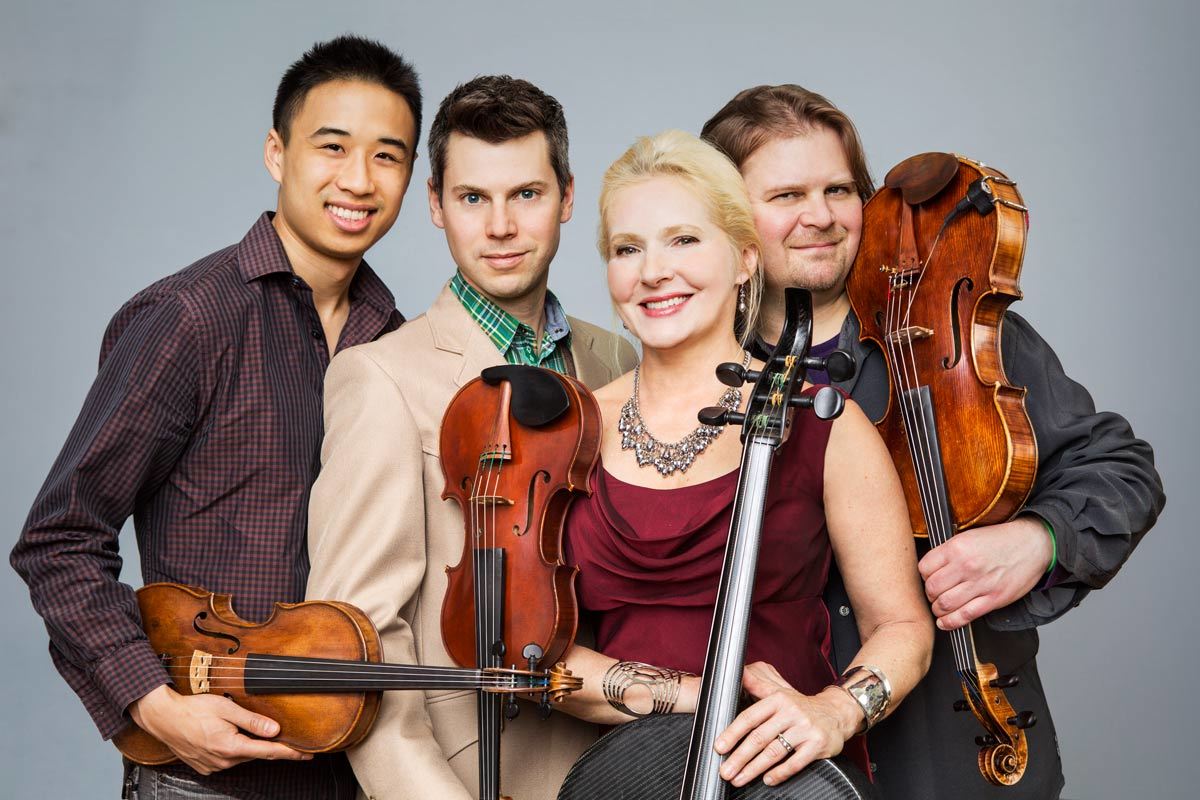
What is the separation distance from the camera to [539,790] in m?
2.58

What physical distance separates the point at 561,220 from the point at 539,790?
124cm

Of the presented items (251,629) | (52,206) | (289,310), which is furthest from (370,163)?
(52,206)

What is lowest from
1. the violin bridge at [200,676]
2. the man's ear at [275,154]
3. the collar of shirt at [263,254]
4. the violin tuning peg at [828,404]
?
the violin bridge at [200,676]

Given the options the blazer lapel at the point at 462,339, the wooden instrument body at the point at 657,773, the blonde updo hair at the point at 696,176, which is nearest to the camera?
the wooden instrument body at the point at 657,773

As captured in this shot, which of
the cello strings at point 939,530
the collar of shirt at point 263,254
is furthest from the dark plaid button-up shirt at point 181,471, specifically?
the cello strings at point 939,530

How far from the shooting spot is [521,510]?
94.0 inches

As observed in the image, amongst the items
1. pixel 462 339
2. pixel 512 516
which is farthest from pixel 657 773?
pixel 462 339

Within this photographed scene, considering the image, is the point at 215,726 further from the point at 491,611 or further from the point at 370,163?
the point at 370,163

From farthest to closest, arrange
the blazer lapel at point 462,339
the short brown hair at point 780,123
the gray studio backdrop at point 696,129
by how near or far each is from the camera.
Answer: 1. the gray studio backdrop at point 696,129
2. the short brown hair at point 780,123
3. the blazer lapel at point 462,339

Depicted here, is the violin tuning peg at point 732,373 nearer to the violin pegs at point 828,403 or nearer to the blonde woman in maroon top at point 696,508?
the violin pegs at point 828,403

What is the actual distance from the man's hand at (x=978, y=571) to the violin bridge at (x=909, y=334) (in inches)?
14.3

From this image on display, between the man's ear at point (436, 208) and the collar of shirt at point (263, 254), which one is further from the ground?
the man's ear at point (436, 208)

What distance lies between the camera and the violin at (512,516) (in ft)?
7.61

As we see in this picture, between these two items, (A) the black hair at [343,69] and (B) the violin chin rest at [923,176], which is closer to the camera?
(B) the violin chin rest at [923,176]
